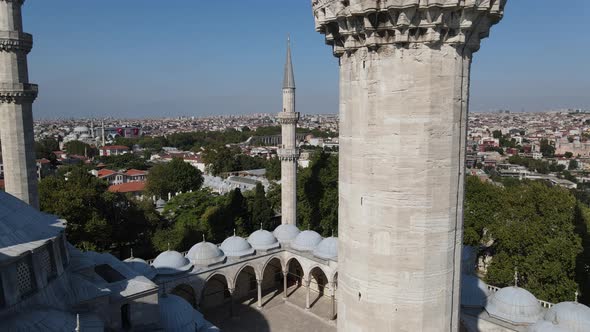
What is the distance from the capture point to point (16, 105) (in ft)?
55.5

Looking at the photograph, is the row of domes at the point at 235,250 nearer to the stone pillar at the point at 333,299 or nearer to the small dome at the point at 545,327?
the stone pillar at the point at 333,299

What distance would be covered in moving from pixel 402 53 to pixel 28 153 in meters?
16.9

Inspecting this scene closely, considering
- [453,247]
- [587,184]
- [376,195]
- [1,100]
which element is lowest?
[587,184]

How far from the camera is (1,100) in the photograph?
54.6 feet

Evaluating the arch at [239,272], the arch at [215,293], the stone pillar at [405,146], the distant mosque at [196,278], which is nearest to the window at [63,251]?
the distant mosque at [196,278]

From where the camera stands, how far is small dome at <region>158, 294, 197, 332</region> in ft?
45.9

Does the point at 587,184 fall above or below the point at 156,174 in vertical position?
below

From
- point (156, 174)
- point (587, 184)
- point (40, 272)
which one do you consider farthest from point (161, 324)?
point (587, 184)

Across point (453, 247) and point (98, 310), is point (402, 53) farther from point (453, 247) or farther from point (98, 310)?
point (98, 310)

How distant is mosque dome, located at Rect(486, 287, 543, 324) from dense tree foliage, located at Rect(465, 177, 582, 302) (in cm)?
422

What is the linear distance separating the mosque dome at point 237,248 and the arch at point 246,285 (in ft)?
4.36

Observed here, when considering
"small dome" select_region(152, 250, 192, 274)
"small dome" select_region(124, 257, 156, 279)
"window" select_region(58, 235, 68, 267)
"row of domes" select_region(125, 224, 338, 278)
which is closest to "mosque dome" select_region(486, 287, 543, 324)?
"row of domes" select_region(125, 224, 338, 278)

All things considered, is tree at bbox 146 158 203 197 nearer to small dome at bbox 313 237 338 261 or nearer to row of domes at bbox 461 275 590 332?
small dome at bbox 313 237 338 261

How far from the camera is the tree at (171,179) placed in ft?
157
